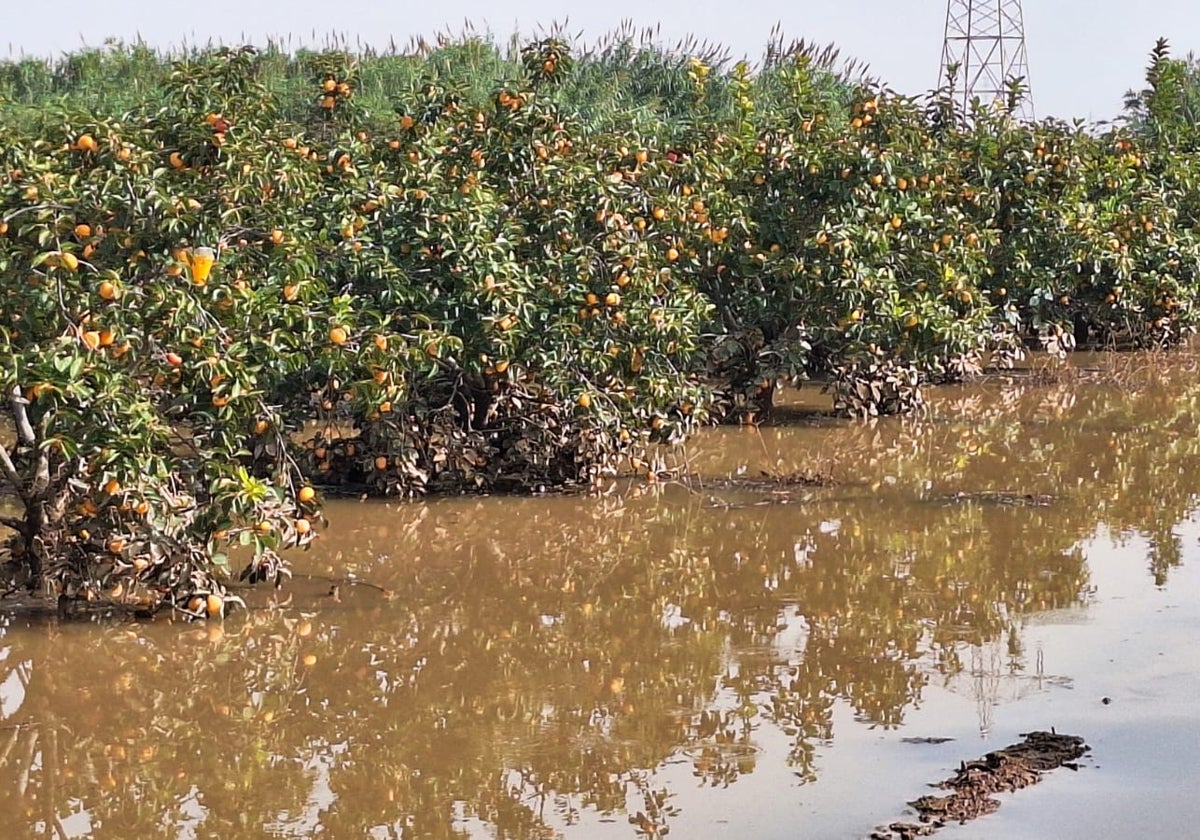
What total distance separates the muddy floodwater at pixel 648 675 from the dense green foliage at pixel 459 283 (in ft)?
1.45

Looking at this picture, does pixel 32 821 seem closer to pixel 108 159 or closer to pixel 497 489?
pixel 108 159

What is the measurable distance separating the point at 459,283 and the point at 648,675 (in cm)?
354

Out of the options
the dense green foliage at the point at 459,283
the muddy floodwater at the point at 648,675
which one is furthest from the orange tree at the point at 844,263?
the muddy floodwater at the point at 648,675

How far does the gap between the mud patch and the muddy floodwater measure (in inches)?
2.4

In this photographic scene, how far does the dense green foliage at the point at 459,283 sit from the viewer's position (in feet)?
21.4

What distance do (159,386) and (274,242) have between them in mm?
808

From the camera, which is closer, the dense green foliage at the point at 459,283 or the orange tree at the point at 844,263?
the dense green foliage at the point at 459,283

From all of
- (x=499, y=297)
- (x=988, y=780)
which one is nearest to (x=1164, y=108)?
(x=499, y=297)

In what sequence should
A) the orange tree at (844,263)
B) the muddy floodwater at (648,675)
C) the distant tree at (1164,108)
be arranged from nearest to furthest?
the muddy floodwater at (648,675)
the orange tree at (844,263)
the distant tree at (1164,108)

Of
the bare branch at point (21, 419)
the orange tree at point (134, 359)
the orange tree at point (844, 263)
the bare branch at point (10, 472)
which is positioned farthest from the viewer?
the orange tree at point (844, 263)

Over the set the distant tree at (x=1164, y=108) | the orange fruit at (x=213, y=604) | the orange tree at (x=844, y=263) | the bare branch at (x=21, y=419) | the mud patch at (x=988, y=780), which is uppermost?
the distant tree at (x=1164, y=108)

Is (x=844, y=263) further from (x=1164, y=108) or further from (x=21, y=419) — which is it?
(x=1164, y=108)

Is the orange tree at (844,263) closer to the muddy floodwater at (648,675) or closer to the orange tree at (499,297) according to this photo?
the orange tree at (499,297)

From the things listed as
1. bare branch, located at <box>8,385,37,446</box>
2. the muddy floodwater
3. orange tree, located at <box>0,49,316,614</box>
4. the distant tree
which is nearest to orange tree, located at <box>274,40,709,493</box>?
the muddy floodwater
